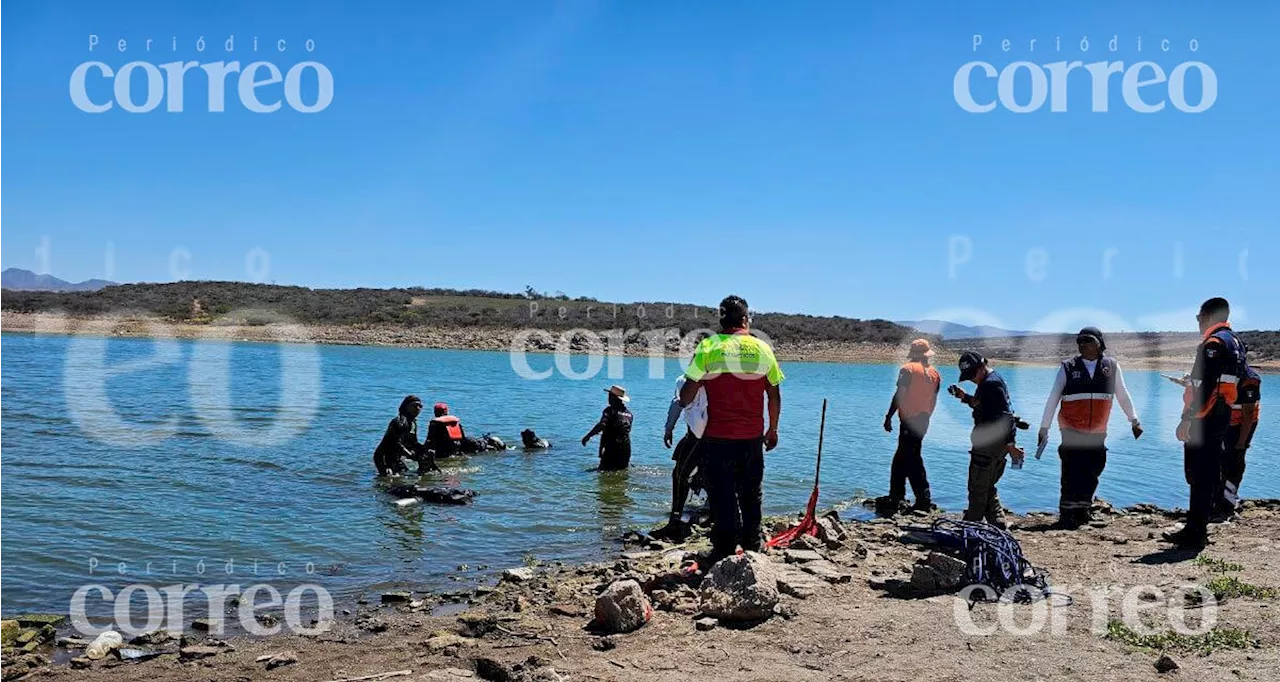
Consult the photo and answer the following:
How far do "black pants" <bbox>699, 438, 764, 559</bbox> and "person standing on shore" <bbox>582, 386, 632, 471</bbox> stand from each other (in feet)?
21.0

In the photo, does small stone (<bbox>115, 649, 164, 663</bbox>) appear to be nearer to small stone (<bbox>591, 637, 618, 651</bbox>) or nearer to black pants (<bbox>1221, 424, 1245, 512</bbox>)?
small stone (<bbox>591, 637, 618, 651</bbox>)

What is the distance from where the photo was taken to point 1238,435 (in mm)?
9695

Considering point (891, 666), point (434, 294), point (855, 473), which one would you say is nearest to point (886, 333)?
point (434, 294)

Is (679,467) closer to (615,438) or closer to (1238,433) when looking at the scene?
(615,438)

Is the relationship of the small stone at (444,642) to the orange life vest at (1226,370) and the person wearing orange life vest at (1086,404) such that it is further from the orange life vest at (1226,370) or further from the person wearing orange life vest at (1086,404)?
the orange life vest at (1226,370)

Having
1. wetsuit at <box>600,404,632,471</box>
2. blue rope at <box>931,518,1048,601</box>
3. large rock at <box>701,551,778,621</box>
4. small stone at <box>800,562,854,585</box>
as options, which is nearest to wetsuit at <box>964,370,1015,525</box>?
blue rope at <box>931,518,1048,601</box>

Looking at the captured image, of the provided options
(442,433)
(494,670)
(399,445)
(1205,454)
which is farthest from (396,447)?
(1205,454)

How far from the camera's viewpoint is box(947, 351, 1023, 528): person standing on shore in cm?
912

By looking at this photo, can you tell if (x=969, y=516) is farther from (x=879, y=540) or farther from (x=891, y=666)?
(x=891, y=666)

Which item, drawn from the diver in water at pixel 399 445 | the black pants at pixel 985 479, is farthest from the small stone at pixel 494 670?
the diver in water at pixel 399 445

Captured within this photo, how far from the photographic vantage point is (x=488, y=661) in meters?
5.68

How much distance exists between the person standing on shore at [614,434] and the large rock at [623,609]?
7.38m

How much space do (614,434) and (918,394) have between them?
5102mm

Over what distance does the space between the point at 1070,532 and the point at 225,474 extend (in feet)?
36.6
